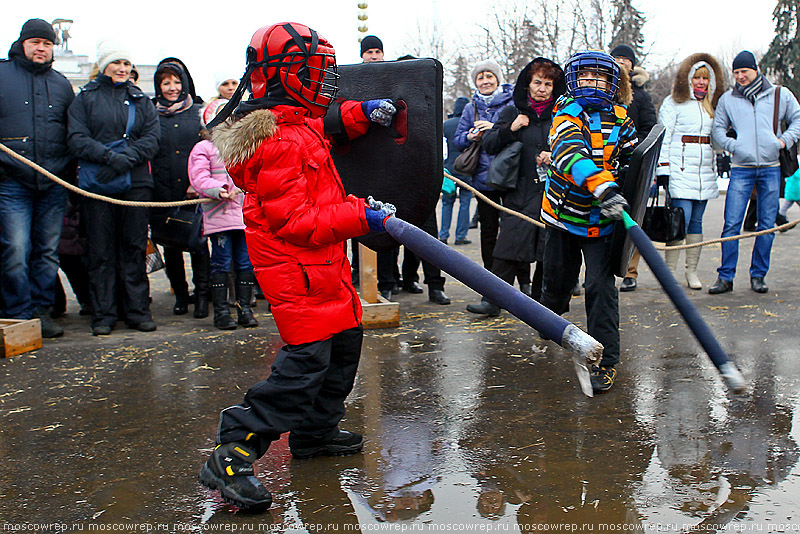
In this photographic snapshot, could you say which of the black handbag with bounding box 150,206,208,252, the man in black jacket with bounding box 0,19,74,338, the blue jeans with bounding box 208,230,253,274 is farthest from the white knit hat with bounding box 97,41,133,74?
the blue jeans with bounding box 208,230,253,274

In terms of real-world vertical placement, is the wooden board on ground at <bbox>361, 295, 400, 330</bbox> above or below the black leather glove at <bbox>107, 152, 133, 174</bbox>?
below

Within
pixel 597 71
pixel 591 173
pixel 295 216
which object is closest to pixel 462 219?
pixel 597 71

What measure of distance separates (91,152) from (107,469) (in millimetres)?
3400

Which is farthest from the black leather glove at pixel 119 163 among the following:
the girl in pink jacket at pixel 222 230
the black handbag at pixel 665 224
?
the black handbag at pixel 665 224

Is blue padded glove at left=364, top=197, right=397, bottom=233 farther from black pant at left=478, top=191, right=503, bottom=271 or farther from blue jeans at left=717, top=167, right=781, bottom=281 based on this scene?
blue jeans at left=717, top=167, right=781, bottom=281

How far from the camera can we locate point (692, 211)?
27.1 feet

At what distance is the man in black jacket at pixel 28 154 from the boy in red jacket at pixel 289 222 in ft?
11.5

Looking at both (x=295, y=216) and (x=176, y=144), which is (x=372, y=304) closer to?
(x=176, y=144)

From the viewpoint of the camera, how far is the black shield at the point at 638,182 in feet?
15.1

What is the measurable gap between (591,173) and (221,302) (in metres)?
3.63

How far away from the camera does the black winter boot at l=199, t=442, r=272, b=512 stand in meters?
3.38

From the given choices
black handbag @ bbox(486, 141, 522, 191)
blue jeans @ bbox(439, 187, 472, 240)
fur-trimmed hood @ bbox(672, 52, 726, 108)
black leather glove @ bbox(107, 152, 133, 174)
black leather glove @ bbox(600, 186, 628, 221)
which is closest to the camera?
black leather glove @ bbox(600, 186, 628, 221)

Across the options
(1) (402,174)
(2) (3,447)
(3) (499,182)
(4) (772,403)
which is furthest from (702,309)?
(2) (3,447)

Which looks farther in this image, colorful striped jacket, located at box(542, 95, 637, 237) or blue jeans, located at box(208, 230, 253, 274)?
blue jeans, located at box(208, 230, 253, 274)
